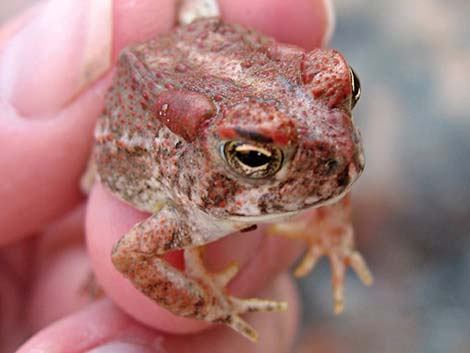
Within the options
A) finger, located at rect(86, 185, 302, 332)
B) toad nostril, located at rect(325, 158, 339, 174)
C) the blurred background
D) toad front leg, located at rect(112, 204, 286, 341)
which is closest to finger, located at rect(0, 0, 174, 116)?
finger, located at rect(86, 185, 302, 332)

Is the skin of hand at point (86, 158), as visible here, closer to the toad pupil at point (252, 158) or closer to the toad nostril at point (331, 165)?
the toad pupil at point (252, 158)

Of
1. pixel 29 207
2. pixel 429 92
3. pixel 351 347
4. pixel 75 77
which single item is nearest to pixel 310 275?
pixel 351 347

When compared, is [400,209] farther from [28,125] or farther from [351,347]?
[28,125]

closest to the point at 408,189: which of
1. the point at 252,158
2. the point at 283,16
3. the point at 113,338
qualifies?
the point at 283,16

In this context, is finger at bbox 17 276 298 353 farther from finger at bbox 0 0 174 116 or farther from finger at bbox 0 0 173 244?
finger at bbox 0 0 174 116

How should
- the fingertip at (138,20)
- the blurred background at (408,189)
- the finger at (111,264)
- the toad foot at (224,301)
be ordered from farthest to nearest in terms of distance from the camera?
the blurred background at (408,189) < the fingertip at (138,20) < the finger at (111,264) < the toad foot at (224,301)

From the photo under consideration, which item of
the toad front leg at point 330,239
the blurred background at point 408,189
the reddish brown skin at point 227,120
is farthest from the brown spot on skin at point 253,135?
the blurred background at point 408,189

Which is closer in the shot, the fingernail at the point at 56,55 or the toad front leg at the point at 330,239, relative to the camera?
the fingernail at the point at 56,55
